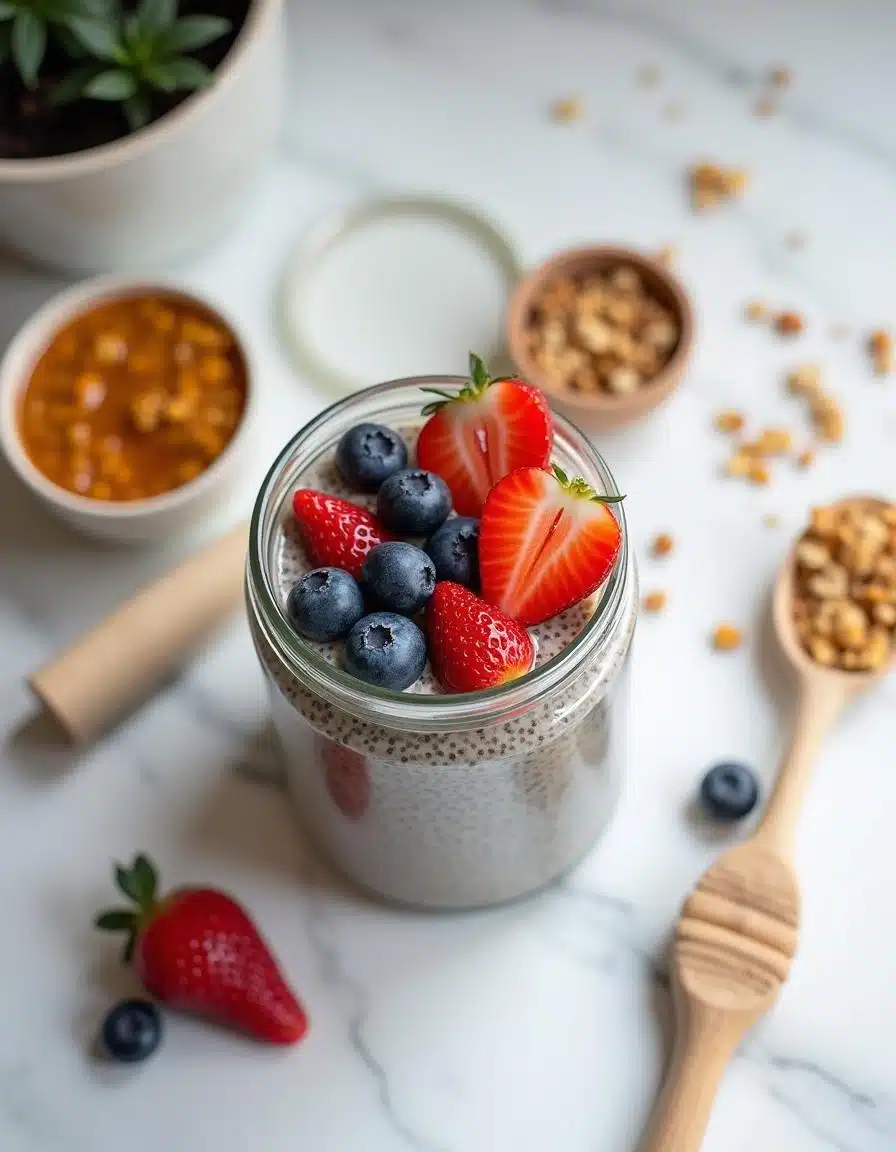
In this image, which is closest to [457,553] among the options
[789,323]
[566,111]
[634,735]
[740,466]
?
[634,735]

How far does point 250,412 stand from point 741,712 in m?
0.47

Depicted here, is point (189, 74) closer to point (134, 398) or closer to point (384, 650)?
point (134, 398)

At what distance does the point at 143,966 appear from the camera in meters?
1.03

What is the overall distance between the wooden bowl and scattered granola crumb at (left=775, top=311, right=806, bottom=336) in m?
0.11

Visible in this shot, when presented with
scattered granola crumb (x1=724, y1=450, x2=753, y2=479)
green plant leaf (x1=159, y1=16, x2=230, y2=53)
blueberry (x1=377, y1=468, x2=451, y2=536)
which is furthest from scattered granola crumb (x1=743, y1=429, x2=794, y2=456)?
green plant leaf (x1=159, y1=16, x2=230, y2=53)

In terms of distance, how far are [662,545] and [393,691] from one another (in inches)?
17.5

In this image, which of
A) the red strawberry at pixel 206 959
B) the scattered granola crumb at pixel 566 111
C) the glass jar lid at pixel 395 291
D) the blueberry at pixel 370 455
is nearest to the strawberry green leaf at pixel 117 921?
the red strawberry at pixel 206 959

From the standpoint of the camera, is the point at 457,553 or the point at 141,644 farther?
the point at 141,644

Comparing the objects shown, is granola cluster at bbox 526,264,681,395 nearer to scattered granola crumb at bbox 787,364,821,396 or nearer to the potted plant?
scattered granola crumb at bbox 787,364,821,396

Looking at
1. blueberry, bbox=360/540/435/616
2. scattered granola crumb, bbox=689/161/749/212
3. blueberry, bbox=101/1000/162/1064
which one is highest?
scattered granola crumb, bbox=689/161/749/212

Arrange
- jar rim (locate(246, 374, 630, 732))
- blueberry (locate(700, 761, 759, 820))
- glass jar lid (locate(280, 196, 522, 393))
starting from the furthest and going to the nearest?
glass jar lid (locate(280, 196, 522, 393)) < blueberry (locate(700, 761, 759, 820)) < jar rim (locate(246, 374, 630, 732))

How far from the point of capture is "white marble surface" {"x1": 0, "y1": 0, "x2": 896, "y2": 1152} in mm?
1020

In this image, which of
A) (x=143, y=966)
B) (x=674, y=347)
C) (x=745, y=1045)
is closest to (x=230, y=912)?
(x=143, y=966)

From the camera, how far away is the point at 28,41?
3.81 ft
